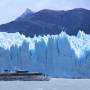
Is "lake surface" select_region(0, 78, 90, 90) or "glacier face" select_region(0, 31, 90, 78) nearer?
"lake surface" select_region(0, 78, 90, 90)

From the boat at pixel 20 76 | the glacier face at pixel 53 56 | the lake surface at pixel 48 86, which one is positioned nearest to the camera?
the lake surface at pixel 48 86

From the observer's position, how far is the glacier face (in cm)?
4312

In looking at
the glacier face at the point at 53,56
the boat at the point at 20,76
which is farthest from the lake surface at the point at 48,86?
the boat at the point at 20,76

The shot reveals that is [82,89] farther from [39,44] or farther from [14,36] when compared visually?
[14,36]

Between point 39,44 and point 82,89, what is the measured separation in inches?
561

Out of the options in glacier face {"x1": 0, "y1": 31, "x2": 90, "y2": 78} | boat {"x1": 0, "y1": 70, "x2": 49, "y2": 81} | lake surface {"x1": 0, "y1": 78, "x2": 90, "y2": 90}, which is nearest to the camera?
lake surface {"x1": 0, "y1": 78, "x2": 90, "y2": 90}

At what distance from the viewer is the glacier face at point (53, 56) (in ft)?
141

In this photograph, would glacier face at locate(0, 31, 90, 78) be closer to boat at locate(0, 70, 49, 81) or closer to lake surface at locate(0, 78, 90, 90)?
boat at locate(0, 70, 49, 81)

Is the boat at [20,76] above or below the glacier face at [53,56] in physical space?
below

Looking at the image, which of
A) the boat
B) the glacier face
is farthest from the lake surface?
the boat

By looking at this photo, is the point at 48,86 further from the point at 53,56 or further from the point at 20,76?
the point at 20,76

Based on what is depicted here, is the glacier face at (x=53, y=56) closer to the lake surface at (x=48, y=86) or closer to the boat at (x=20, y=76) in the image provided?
the boat at (x=20, y=76)

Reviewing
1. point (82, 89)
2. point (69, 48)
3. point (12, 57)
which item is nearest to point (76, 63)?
point (69, 48)

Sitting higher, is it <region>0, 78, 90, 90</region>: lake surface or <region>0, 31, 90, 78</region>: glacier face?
<region>0, 31, 90, 78</region>: glacier face
